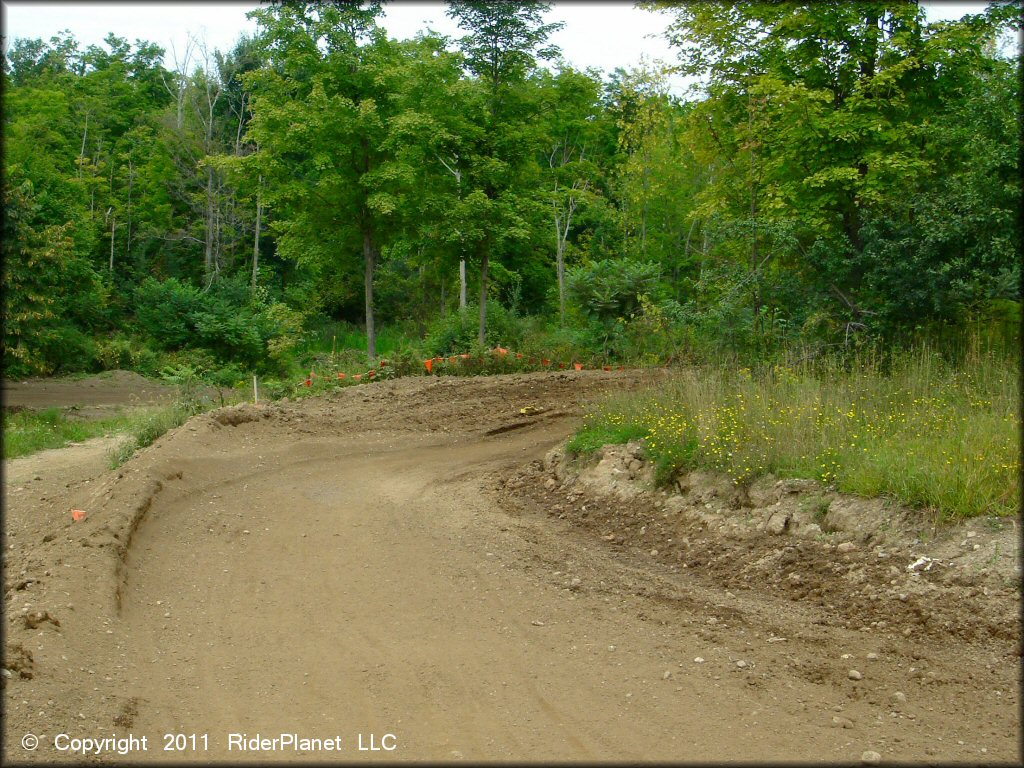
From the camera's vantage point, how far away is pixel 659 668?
5922mm

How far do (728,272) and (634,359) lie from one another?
7.96 metres

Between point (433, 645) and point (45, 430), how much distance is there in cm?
1676

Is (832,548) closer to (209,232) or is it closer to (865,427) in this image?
(865,427)

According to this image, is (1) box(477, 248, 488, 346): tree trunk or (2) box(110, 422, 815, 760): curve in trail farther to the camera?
(1) box(477, 248, 488, 346): tree trunk

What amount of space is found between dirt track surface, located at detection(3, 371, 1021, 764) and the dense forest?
530cm

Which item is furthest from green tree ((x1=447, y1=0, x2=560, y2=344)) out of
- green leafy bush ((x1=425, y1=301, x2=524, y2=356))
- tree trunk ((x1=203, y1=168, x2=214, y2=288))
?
tree trunk ((x1=203, y1=168, x2=214, y2=288))

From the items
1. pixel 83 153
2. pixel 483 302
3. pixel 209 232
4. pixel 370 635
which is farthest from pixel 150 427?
pixel 83 153

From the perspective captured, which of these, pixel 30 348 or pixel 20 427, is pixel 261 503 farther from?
pixel 30 348

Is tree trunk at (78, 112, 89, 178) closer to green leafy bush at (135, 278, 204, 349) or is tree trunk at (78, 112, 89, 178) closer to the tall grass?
green leafy bush at (135, 278, 204, 349)

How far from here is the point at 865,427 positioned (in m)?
8.70

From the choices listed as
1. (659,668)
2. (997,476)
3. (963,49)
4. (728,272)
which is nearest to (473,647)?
(659,668)

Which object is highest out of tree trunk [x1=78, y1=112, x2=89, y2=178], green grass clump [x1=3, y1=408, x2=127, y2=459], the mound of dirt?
tree trunk [x1=78, y1=112, x2=89, y2=178]

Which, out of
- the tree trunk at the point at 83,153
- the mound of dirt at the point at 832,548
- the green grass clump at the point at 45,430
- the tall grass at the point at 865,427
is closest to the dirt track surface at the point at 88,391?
the green grass clump at the point at 45,430

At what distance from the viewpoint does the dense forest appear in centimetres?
1245
